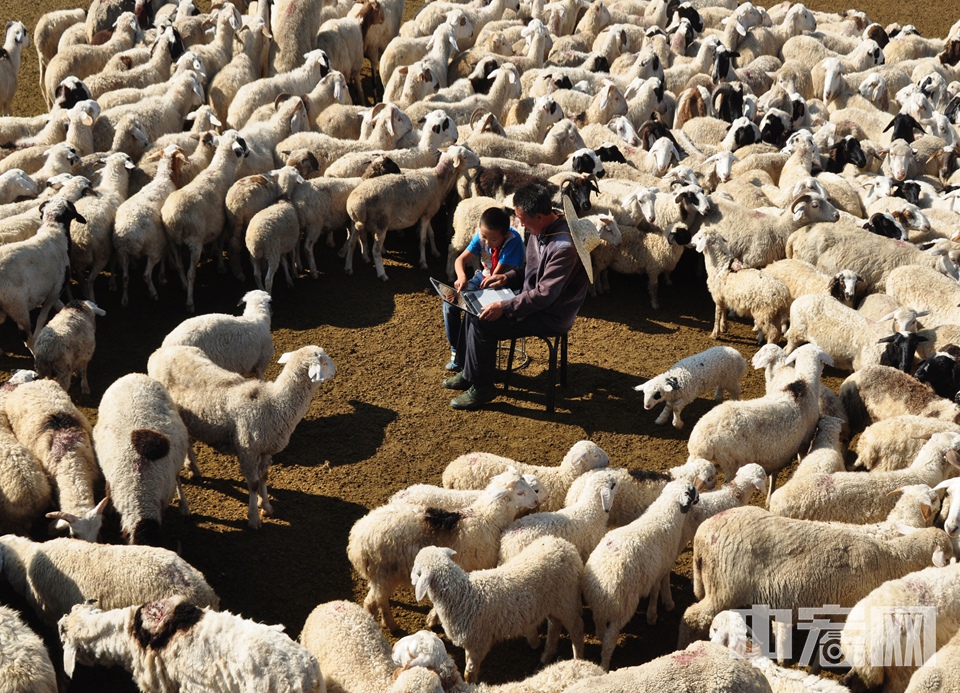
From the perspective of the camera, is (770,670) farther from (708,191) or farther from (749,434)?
(708,191)

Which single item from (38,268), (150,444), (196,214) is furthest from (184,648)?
(196,214)

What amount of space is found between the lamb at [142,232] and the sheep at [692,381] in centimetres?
492

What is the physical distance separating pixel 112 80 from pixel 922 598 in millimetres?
11921

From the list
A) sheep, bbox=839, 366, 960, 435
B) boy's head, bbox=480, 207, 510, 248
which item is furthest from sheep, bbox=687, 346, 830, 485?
boy's head, bbox=480, 207, 510, 248

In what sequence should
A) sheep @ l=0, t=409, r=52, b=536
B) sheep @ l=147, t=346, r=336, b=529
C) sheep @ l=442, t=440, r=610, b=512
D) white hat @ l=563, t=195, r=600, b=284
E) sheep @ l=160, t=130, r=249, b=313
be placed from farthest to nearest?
sheep @ l=160, t=130, r=249, b=313 → white hat @ l=563, t=195, r=600, b=284 → sheep @ l=147, t=346, r=336, b=529 → sheep @ l=442, t=440, r=610, b=512 → sheep @ l=0, t=409, r=52, b=536

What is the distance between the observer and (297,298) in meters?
10.1

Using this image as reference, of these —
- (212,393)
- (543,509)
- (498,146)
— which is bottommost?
(543,509)

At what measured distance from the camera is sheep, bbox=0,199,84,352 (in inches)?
336

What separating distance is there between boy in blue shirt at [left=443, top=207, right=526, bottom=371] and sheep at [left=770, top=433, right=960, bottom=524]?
3.13m

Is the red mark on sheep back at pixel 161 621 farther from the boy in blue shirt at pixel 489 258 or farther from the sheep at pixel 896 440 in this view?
the sheep at pixel 896 440

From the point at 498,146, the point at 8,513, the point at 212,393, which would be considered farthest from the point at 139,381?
the point at 498,146

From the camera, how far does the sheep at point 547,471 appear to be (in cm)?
670

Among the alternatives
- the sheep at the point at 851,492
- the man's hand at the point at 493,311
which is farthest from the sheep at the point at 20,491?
the sheep at the point at 851,492

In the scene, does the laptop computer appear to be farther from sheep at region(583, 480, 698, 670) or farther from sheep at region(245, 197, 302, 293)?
sheep at region(583, 480, 698, 670)
